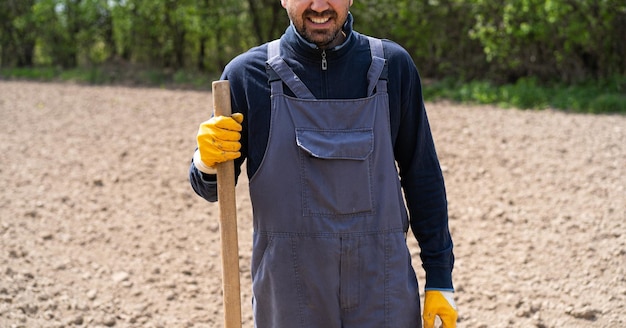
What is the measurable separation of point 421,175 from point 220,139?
2.08 ft

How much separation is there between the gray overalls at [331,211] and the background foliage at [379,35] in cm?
688

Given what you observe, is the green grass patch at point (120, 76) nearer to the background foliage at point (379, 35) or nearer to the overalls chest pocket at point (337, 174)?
the background foliage at point (379, 35)

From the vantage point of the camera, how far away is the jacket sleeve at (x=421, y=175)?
2232 mm

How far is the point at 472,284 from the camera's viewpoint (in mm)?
4488

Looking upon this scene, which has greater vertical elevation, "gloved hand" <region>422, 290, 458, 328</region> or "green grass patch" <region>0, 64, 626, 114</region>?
"green grass patch" <region>0, 64, 626, 114</region>

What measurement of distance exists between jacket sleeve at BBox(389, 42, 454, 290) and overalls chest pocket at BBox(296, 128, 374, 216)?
0.57 ft

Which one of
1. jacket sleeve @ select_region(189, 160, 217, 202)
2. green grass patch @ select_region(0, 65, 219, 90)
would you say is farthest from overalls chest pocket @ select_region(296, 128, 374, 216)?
green grass patch @ select_region(0, 65, 219, 90)

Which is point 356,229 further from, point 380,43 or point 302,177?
point 380,43

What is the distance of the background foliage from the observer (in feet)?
29.2

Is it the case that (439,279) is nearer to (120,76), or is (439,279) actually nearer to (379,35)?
(379,35)

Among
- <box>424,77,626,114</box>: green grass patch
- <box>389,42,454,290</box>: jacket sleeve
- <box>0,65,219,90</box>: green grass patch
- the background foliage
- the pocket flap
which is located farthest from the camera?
<box>0,65,219,90</box>: green grass patch

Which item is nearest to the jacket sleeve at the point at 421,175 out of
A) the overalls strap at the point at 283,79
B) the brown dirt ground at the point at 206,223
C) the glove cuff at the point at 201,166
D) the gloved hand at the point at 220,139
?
the overalls strap at the point at 283,79

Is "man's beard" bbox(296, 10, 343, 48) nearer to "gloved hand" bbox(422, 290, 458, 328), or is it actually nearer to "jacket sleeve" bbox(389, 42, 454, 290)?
"jacket sleeve" bbox(389, 42, 454, 290)

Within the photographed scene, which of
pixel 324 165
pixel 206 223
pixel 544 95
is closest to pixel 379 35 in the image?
pixel 544 95
